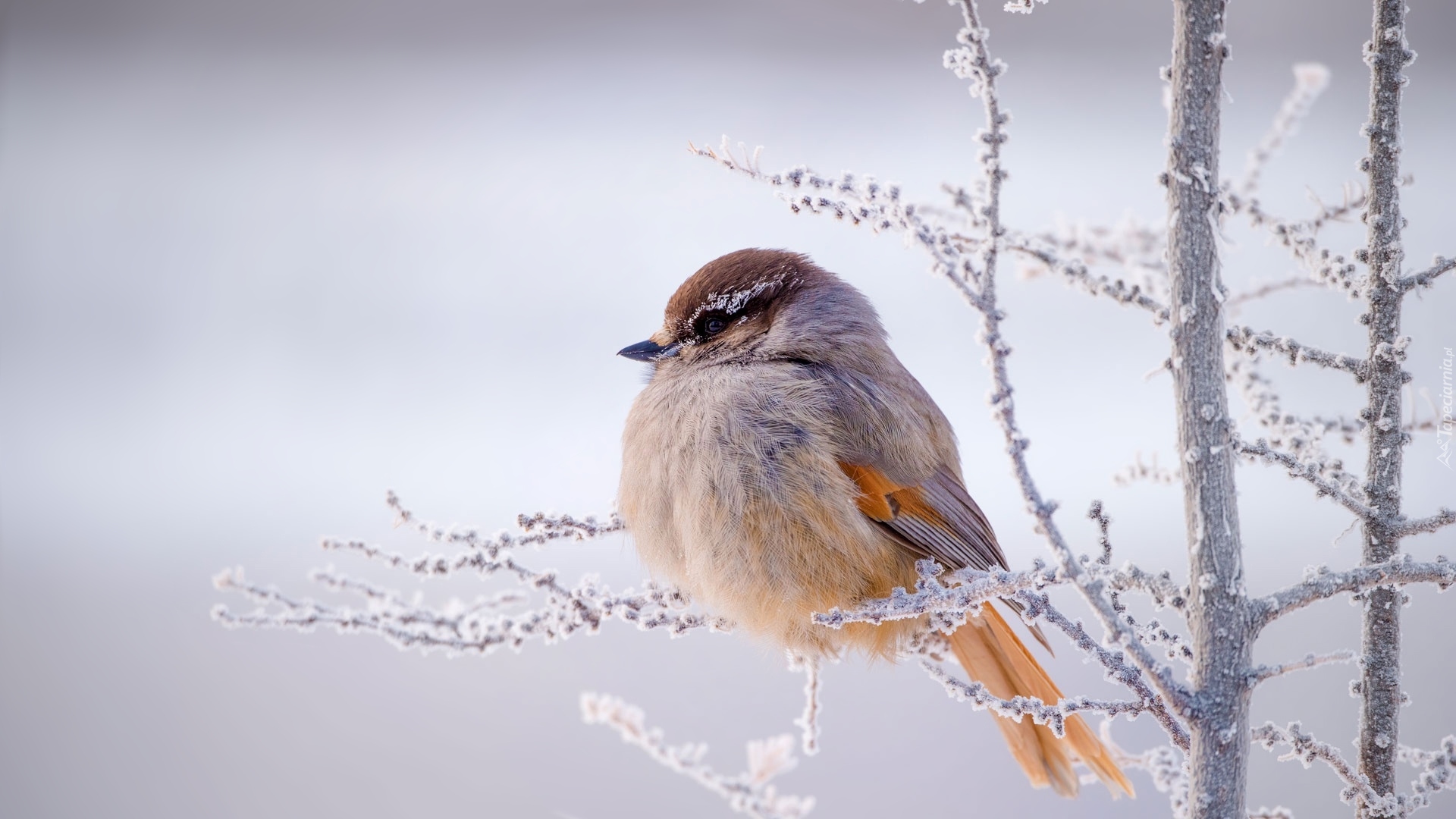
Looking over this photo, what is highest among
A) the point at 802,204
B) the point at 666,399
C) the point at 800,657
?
the point at 666,399

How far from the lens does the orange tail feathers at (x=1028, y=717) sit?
3.74 feet

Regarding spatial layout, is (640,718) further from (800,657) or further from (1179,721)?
(1179,721)

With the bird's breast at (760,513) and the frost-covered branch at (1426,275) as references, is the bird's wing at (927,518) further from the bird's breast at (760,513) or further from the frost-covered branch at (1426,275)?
the frost-covered branch at (1426,275)

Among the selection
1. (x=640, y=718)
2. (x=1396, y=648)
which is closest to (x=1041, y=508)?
(x=1396, y=648)

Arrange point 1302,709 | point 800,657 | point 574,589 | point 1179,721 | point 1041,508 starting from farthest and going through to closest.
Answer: point 1302,709 → point 800,657 → point 574,589 → point 1179,721 → point 1041,508

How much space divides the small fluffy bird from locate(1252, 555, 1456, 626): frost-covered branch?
41cm

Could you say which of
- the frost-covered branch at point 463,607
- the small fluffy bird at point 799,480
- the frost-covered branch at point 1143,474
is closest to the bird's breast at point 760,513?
the small fluffy bird at point 799,480

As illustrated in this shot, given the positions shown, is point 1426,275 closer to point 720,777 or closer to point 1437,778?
point 1437,778

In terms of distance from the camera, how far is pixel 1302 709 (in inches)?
63.4

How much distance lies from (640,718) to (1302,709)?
1.17 metres

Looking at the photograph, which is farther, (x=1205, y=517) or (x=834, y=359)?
(x=834, y=359)

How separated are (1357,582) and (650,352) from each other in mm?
798

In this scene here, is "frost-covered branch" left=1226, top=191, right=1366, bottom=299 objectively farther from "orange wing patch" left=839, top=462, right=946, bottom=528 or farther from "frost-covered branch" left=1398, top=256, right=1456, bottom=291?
"orange wing patch" left=839, top=462, right=946, bottom=528

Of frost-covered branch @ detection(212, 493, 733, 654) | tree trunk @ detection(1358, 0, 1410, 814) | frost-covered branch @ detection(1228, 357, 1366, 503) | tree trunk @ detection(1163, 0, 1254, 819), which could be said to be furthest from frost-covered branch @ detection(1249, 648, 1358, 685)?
frost-covered branch @ detection(212, 493, 733, 654)
